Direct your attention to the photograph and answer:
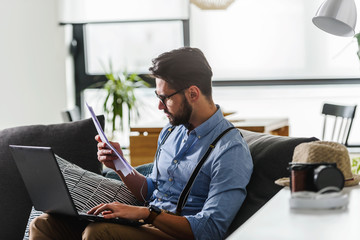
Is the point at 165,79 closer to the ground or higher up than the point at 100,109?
higher up

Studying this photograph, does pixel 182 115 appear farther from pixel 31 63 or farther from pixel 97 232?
pixel 31 63

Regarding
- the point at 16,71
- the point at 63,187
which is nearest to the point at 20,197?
the point at 63,187

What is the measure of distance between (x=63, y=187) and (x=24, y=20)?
3.83m

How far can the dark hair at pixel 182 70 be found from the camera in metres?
2.32

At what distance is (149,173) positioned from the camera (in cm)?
272

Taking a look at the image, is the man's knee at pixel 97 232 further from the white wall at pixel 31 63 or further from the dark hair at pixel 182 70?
the white wall at pixel 31 63

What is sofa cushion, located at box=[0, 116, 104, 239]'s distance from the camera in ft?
8.75

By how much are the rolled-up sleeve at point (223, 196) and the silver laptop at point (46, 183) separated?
0.23 m

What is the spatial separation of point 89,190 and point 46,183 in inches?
10.0

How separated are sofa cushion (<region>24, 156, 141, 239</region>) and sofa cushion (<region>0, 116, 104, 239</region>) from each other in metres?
0.19

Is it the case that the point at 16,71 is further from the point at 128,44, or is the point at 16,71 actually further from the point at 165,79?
the point at 165,79

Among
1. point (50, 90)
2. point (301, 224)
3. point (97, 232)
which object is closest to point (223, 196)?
point (97, 232)

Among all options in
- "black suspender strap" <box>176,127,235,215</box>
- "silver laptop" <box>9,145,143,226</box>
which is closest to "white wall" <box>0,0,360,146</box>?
"silver laptop" <box>9,145,143,226</box>

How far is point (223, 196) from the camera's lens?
82.0 inches
